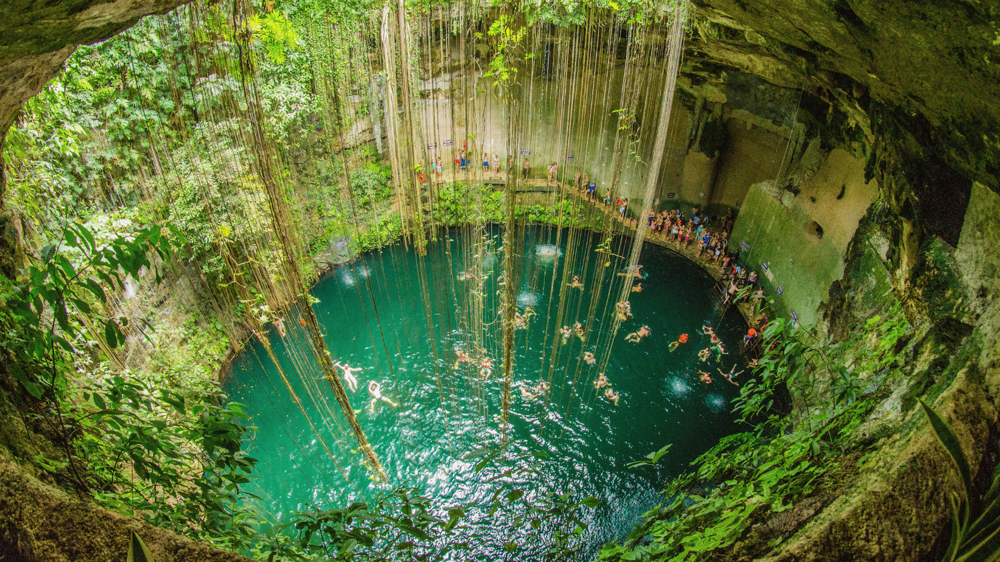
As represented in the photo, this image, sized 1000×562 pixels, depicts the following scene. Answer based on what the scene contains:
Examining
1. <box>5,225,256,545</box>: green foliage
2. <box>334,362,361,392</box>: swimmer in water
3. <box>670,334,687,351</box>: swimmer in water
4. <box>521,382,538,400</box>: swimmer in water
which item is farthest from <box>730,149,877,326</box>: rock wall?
<box>5,225,256,545</box>: green foliage

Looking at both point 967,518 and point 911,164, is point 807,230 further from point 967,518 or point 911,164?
point 967,518

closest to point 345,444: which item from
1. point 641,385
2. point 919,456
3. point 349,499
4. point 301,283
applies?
point 349,499

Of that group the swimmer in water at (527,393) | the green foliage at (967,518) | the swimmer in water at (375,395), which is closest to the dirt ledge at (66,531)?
the green foliage at (967,518)

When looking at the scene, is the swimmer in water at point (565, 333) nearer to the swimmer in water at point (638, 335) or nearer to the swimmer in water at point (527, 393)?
the swimmer in water at point (638, 335)

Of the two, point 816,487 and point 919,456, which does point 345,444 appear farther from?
point 919,456

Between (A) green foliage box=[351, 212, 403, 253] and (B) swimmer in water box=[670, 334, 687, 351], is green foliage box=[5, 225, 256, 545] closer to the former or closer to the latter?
(B) swimmer in water box=[670, 334, 687, 351]

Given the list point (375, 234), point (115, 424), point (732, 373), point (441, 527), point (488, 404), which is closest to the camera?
point (115, 424)

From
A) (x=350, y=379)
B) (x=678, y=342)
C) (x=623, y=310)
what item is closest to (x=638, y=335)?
(x=623, y=310)
